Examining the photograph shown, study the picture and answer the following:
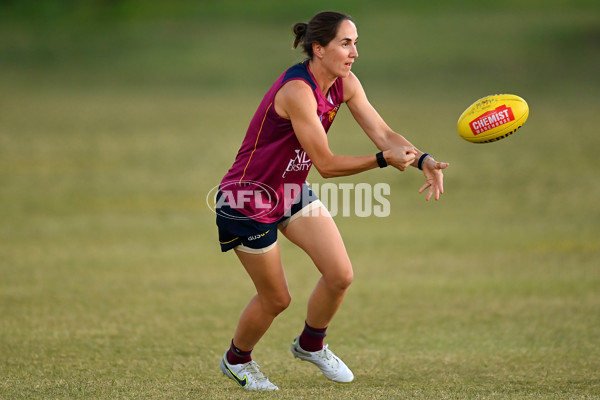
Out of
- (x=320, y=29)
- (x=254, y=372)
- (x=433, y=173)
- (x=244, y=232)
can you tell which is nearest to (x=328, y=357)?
(x=254, y=372)

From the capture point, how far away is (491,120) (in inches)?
237

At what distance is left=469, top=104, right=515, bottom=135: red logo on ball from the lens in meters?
6.01

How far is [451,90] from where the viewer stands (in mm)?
32094

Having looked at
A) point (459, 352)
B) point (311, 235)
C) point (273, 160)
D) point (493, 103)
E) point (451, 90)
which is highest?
point (451, 90)

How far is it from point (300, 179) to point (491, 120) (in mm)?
1312

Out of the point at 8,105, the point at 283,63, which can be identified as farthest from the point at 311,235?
the point at 283,63

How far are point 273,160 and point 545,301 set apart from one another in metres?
4.20

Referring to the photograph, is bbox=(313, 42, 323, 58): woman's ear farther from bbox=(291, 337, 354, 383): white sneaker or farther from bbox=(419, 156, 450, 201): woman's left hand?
bbox=(291, 337, 354, 383): white sneaker

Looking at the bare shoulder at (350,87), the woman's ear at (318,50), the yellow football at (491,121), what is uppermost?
the woman's ear at (318,50)

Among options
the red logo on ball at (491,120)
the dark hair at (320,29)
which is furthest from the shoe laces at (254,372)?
the red logo on ball at (491,120)

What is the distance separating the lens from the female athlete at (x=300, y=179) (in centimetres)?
543

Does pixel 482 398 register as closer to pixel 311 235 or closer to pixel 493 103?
pixel 311 235

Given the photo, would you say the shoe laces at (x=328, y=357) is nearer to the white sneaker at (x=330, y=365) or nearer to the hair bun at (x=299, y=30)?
the white sneaker at (x=330, y=365)

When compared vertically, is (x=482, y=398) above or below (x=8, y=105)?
below
